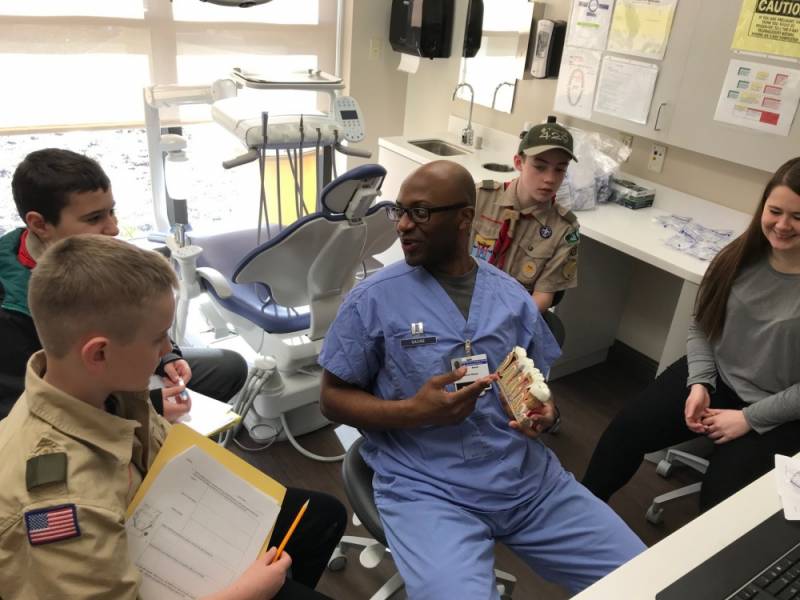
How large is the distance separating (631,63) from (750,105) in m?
0.56

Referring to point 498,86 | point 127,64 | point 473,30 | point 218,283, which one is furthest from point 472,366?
point 127,64

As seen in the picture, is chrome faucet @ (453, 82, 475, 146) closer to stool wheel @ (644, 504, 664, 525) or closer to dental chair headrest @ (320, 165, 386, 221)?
dental chair headrest @ (320, 165, 386, 221)

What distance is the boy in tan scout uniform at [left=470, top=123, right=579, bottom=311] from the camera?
2.02m

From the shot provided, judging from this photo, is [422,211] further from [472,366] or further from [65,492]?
[65,492]

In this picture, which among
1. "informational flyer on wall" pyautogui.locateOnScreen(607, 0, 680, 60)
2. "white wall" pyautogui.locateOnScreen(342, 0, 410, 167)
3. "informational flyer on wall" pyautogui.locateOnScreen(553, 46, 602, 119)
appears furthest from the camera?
"white wall" pyautogui.locateOnScreen(342, 0, 410, 167)

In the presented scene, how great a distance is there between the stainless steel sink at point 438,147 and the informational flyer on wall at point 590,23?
0.86 m

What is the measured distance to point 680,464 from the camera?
2.37m

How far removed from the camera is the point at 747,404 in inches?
70.4

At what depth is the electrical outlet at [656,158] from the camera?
277cm

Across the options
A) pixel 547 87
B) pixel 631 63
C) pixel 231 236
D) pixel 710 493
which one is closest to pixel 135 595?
pixel 710 493

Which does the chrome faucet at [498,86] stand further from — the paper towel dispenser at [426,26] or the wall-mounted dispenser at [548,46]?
the paper towel dispenser at [426,26]

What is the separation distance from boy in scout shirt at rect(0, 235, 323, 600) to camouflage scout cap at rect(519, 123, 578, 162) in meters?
1.31

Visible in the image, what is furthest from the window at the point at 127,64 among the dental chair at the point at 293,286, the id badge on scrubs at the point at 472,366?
the id badge on scrubs at the point at 472,366

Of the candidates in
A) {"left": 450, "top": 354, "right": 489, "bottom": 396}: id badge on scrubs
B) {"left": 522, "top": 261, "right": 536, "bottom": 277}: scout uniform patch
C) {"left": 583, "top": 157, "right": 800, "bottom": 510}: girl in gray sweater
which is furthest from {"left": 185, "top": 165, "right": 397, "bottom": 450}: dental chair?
{"left": 583, "top": 157, "right": 800, "bottom": 510}: girl in gray sweater
